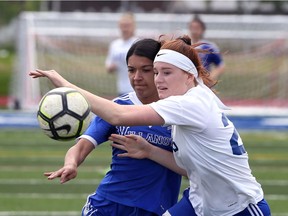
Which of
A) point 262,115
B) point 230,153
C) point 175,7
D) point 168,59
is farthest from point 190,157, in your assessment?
point 175,7

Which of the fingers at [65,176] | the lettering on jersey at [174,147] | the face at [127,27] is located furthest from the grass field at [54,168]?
the lettering on jersey at [174,147]

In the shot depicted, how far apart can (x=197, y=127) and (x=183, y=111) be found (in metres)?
0.13

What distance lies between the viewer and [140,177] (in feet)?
17.9

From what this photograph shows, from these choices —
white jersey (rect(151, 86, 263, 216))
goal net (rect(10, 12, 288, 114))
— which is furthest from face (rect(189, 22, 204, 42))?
goal net (rect(10, 12, 288, 114))

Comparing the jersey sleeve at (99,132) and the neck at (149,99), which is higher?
the neck at (149,99)

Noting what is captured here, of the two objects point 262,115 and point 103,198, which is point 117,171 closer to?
point 103,198

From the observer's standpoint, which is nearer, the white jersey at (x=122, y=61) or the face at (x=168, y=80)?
the face at (x=168, y=80)

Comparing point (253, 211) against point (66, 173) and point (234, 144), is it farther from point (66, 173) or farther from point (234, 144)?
point (66, 173)

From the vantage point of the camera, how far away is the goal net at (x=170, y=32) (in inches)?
844

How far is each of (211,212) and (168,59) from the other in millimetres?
911

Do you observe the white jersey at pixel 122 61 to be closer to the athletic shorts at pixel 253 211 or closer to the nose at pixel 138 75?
the nose at pixel 138 75

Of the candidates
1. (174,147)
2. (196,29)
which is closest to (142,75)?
(174,147)

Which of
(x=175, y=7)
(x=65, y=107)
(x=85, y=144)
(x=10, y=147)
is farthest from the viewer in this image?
(x=175, y=7)

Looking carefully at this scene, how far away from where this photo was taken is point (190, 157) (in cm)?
505
